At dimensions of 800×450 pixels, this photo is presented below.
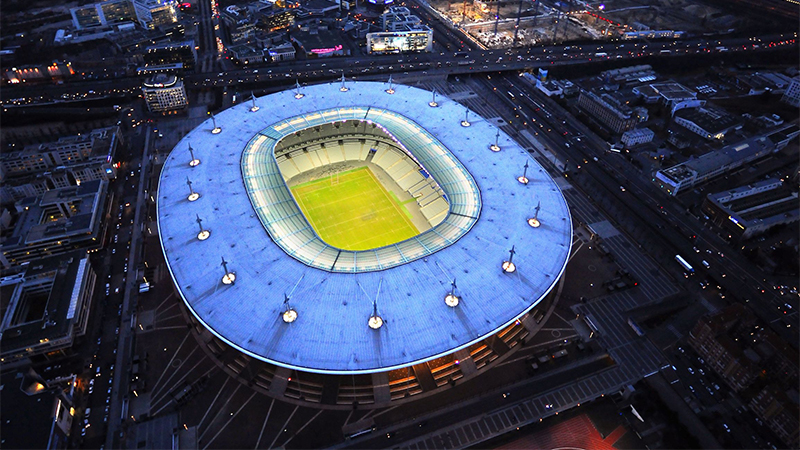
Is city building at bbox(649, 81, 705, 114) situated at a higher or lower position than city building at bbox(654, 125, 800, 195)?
higher

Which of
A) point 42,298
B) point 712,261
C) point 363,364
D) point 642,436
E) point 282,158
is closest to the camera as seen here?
point 363,364

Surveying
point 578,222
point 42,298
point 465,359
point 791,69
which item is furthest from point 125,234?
point 791,69

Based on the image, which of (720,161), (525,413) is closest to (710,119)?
(720,161)

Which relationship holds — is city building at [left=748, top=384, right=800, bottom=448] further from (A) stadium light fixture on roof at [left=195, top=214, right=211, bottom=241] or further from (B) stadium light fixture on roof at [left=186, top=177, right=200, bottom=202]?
(B) stadium light fixture on roof at [left=186, top=177, right=200, bottom=202]

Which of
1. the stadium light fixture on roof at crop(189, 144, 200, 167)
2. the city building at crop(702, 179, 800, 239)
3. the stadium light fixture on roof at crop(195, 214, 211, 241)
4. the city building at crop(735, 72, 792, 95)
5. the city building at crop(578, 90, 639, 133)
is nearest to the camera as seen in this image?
the stadium light fixture on roof at crop(195, 214, 211, 241)

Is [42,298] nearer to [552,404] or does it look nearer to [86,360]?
[86,360]

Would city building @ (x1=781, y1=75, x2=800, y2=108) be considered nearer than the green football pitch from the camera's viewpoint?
No

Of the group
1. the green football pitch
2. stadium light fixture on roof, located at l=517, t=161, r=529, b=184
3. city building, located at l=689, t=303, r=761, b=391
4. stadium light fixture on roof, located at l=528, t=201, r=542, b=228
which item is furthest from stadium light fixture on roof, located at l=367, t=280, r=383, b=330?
city building, located at l=689, t=303, r=761, b=391

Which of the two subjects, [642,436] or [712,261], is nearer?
[642,436]
